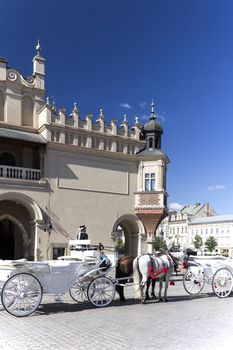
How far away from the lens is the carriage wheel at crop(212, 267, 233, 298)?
1272cm

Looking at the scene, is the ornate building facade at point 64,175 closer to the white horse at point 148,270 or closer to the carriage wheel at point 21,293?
the white horse at point 148,270

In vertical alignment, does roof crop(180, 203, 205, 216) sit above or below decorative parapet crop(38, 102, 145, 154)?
below

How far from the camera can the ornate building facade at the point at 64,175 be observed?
72.6 feet

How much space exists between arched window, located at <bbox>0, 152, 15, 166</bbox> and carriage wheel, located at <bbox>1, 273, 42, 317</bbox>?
14.4 meters

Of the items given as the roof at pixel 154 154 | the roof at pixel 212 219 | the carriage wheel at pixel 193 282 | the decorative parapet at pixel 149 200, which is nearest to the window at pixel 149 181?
the decorative parapet at pixel 149 200

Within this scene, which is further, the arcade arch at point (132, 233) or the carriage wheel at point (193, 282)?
the arcade arch at point (132, 233)

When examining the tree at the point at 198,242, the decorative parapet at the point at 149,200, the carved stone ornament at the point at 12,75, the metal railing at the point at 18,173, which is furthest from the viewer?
the tree at the point at 198,242

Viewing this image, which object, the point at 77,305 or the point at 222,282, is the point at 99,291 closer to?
the point at 77,305

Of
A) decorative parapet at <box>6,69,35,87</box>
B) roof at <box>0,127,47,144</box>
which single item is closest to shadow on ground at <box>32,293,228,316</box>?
roof at <box>0,127,47,144</box>

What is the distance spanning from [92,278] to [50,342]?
3.93 meters

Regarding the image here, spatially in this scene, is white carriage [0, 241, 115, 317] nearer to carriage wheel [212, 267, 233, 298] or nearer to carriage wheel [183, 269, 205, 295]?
carriage wheel [183, 269, 205, 295]

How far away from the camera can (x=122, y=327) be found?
8070mm

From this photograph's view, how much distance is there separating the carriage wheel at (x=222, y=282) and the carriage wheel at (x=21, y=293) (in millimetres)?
5810

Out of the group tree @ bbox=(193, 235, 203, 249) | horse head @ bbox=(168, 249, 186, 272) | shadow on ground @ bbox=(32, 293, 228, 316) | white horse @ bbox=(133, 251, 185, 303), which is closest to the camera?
shadow on ground @ bbox=(32, 293, 228, 316)
